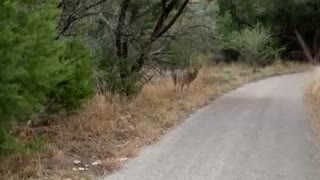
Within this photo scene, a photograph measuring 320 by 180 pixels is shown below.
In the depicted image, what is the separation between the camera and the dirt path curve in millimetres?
8047

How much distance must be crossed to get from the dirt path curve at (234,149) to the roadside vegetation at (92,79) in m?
0.46

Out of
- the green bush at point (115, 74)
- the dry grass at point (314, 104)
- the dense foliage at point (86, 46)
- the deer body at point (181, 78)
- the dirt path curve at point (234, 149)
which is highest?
the dense foliage at point (86, 46)

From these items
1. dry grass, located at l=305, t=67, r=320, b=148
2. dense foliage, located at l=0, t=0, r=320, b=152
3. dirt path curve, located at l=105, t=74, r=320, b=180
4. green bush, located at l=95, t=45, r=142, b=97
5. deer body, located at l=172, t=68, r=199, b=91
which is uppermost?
dense foliage, located at l=0, t=0, r=320, b=152

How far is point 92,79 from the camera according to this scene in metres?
11.3

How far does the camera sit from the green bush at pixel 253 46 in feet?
106

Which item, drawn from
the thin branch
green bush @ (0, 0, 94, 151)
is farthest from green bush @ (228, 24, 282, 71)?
green bush @ (0, 0, 94, 151)

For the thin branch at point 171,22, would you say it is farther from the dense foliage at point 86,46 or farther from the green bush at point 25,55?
the green bush at point 25,55

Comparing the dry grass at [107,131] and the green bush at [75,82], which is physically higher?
the green bush at [75,82]

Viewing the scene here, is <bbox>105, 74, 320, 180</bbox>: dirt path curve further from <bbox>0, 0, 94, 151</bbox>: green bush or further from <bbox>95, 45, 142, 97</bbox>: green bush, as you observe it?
<bbox>95, 45, 142, 97</bbox>: green bush

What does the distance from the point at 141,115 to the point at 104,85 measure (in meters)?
1.34

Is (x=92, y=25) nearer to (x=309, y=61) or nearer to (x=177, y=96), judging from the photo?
(x=177, y=96)

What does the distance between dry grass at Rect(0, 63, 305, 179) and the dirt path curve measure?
351 mm

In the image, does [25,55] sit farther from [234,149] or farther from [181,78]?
[181,78]

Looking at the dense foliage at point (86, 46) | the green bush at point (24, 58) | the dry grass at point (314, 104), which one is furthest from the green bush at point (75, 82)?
the dry grass at point (314, 104)
